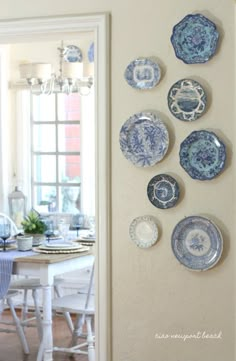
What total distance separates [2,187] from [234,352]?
11.3 ft

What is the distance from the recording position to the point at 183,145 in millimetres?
3562

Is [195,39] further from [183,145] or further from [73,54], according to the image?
[73,54]

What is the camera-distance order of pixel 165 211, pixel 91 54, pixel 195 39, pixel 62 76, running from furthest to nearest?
pixel 91 54
pixel 62 76
pixel 165 211
pixel 195 39

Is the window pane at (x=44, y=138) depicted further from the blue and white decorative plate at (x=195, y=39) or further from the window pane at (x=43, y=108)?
the blue and white decorative plate at (x=195, y=39)

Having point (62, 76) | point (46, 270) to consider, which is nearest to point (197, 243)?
point (46, 270)

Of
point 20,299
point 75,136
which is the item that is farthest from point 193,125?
point 20,299

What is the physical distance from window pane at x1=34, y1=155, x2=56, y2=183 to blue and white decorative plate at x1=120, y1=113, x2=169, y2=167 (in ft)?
9.51

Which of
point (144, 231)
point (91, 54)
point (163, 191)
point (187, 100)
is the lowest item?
point (144, 231)

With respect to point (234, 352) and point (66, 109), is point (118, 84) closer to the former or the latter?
point (234, 352)

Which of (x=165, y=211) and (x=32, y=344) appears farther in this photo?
(x=32, y=344)

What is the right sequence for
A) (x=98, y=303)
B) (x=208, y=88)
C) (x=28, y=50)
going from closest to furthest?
(x=208, y=88), (x=98, y=303), (x=28, y=50)

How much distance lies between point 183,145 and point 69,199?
303 centimetres

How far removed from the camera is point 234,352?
3533 mm

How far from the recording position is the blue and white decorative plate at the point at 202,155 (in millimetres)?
3492
